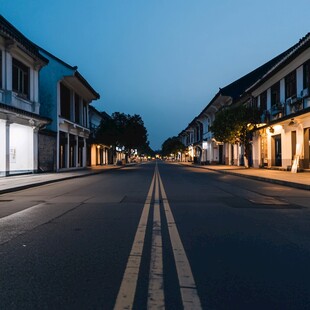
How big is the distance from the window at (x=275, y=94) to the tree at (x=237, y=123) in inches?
80.5

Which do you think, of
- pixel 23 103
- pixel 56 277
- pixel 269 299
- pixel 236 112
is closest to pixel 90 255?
pixel 56 277

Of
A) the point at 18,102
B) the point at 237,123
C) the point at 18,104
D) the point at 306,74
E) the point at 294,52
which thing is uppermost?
the point at 294,52

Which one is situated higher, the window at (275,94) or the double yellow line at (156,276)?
the window at (275,94)

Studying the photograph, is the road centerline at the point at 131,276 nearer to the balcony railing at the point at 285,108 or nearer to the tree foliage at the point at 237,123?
the balcony railing at the point at 285,108

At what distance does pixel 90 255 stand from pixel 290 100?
25609 millimetres

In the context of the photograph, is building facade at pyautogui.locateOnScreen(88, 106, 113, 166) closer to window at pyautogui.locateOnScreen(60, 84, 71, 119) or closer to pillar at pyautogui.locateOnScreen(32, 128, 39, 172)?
window at pyautogui.locateOnScreen(60, 84, 71, 119)

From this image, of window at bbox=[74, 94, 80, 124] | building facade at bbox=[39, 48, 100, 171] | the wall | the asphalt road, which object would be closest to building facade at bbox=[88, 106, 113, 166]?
window at bbox=[74, 94, 80, 124]

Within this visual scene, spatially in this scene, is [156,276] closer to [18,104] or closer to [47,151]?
[18,104]

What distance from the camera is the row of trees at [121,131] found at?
51469 mm

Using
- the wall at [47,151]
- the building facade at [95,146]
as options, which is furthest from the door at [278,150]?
the building facade at [95,146]

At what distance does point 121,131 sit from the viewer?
5988 cm

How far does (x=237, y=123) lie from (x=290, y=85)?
6601 millimetres

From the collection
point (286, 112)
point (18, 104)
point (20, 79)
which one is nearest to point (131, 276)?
point (18, 104)

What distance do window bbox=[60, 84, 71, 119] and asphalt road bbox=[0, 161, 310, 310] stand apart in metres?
26.5
